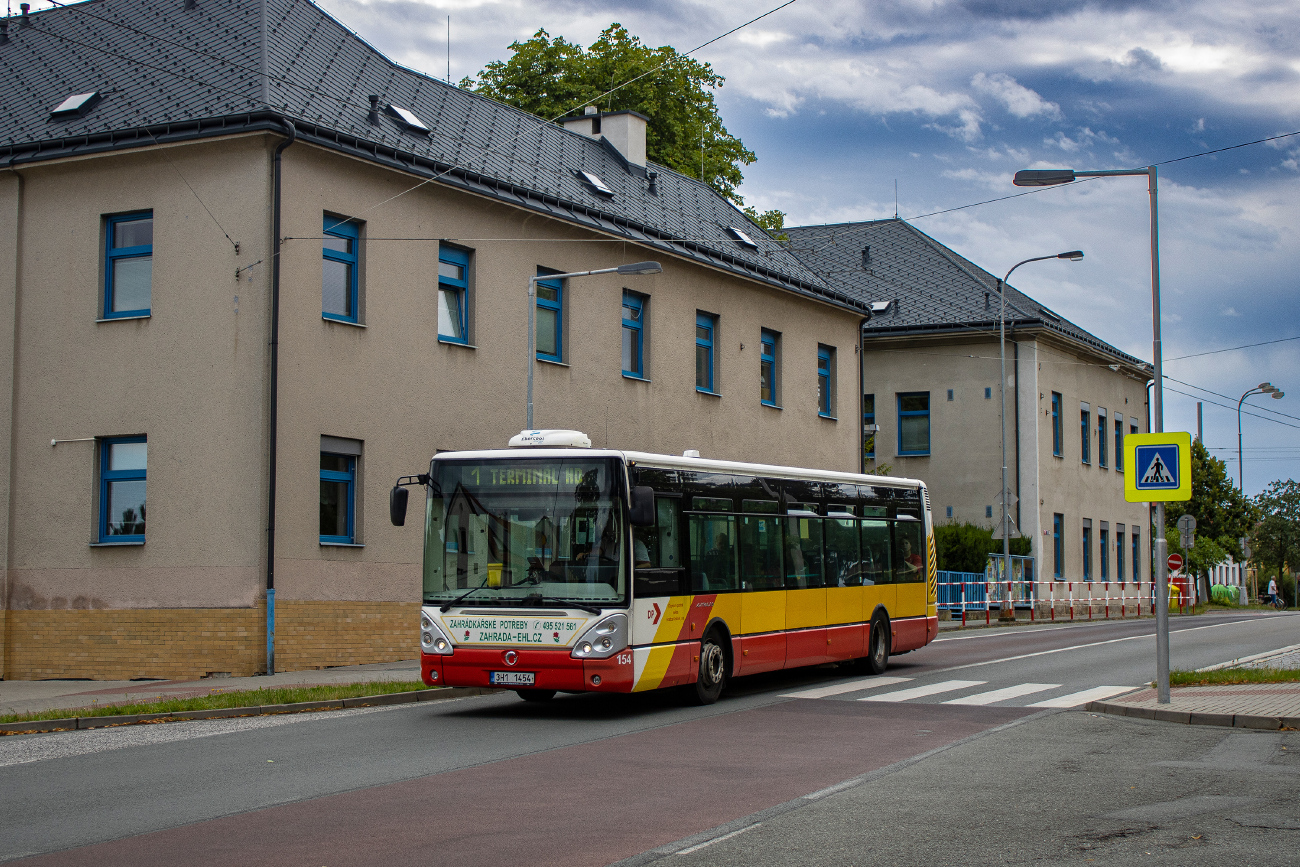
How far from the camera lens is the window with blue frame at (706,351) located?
103 ft

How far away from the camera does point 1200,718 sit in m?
13.8

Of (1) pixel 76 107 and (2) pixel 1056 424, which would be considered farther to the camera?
(2) pixel 1056 424

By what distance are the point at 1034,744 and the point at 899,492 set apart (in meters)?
8.52

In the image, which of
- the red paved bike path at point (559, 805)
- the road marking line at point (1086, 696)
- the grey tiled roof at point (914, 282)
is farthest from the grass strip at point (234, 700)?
the grey tiled roof at point (914, 282)

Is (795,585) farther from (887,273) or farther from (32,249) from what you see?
(887,273)

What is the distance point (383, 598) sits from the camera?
2214 centimetres

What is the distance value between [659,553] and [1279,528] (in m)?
81.9

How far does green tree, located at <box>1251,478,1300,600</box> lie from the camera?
86500 mm

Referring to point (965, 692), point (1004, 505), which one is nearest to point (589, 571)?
point (965, 692)

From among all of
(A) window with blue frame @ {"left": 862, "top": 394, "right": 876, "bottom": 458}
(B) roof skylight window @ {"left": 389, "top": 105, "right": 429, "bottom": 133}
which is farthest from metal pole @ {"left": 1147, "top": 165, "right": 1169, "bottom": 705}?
(A) window with blue frame @ {"left": 862, "top": 394, "right": 876, "bottom": 458}

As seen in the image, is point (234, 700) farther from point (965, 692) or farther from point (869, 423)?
point (869, 423)

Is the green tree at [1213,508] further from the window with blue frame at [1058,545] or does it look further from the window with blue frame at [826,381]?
the window with blue frame at [826,381]

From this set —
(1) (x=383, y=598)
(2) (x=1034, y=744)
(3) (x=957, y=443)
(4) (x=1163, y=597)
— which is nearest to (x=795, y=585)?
(4) (x=1163, y=597)

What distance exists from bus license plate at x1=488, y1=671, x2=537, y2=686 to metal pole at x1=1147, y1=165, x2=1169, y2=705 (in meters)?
6.33
